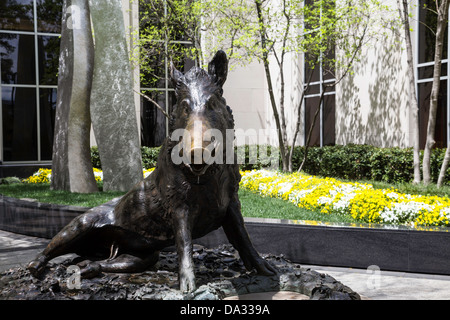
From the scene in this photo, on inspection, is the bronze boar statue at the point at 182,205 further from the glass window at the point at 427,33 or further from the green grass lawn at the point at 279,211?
the glass window at the point at 427,33

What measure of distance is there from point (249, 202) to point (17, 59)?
1367 centimetres

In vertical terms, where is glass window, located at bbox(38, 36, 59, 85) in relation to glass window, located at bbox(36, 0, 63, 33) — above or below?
below

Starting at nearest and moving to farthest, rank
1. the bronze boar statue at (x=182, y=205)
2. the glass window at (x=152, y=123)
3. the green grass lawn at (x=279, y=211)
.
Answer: the bronze boar statue at (x=182, y=205) → the green grass lawn at (x=279, y=211) → the glass window at (x=152, y=123)

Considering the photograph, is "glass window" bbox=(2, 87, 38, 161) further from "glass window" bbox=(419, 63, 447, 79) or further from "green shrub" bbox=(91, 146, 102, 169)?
"glass window" bbox=(419, 63, 447, 79)

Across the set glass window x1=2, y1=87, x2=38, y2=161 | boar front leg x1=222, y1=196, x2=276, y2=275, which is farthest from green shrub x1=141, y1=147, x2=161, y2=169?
boar front leg x1=222, y1=196, x2=276, y2=275

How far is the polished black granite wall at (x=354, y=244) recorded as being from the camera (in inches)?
233

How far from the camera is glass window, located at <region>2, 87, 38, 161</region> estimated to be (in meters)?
18.4

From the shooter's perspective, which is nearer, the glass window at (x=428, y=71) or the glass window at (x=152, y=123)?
the glass window at (x=428, y=71)

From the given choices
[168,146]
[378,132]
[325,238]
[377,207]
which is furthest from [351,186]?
[168,146]

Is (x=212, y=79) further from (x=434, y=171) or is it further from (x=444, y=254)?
(x=434, y=171)

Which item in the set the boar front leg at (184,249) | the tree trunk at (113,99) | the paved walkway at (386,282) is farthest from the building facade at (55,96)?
the boar front leg at (184,249)

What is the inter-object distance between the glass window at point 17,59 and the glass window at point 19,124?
45cm

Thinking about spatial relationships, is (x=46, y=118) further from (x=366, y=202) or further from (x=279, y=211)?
(x=366, y=202)

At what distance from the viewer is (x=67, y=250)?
3359 millimetres
